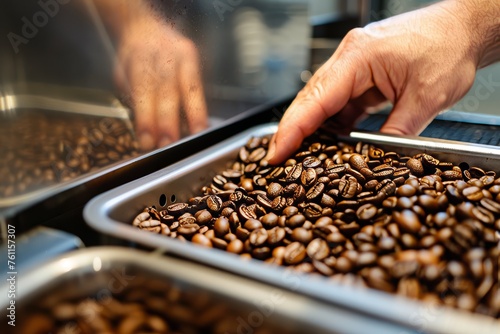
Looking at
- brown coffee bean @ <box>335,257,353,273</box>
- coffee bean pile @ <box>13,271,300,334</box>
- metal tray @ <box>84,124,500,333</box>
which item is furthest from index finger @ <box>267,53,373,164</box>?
coffee bean pile @ <box>13,271,300,334</box>

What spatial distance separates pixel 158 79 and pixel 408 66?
2.42 feet

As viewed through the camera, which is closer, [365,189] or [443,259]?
[443,259]

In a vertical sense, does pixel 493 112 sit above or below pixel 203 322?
below

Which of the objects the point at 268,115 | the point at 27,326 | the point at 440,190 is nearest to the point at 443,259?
the point at 440,190

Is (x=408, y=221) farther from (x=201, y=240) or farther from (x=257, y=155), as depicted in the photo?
(x=257, y=155)

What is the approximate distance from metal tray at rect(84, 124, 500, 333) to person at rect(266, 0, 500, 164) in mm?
140

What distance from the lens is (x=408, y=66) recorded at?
1386 millimetres

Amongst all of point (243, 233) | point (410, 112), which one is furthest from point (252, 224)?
point (410, 112)

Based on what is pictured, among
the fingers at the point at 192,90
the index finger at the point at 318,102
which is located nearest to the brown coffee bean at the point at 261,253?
the index finger at the point at 318,102

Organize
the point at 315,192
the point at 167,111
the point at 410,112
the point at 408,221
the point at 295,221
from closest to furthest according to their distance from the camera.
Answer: the point at 408,221 → the point at 295,221 → the point at 315,192 → the point at 167,111 → the point at 410,112

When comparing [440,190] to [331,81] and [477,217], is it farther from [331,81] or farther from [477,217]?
[331,81]

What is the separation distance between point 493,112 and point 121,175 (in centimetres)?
212

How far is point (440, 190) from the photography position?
1.04 m

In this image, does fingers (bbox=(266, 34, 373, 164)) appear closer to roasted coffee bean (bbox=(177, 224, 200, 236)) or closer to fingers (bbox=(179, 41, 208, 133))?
fingers (bbox=(179, 41, 208, 133))
